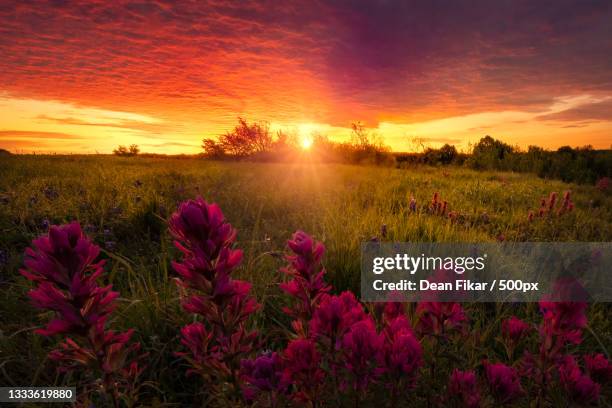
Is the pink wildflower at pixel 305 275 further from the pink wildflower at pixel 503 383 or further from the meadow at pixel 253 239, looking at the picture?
the pink wildflower at pixel 503 383

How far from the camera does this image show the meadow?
2254 millimetres

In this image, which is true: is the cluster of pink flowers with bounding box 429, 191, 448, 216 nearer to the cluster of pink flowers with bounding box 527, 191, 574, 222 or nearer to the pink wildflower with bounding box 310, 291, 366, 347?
the cluster of pink flowers with bounding box 527, 191, 574, 222

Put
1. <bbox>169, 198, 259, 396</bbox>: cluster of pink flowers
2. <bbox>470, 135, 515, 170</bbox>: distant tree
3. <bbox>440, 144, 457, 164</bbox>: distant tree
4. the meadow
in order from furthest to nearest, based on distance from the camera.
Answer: <bbox>440, 144, 457, 164</bbox>: distant tree
<bbox>470, 135, 515, 170</bbox>: distant tree
the meadow
<bbox>169, 198, 259, 396</bbox>: cluster of pink flowers

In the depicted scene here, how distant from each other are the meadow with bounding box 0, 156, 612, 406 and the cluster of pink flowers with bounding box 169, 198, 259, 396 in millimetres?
429

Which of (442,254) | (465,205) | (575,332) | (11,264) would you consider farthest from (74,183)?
(575,332)

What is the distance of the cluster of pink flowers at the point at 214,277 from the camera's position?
1.08m

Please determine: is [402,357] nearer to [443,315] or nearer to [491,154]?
[443,315]

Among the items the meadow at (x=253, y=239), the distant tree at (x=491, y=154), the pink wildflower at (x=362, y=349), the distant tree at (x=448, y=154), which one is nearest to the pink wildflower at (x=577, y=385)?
the meadow at (x=253, y=239)

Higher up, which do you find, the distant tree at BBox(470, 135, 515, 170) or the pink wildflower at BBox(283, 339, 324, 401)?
the distant tree at BBox(470, 135, 515, 170)

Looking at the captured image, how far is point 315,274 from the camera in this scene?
4.36 ft

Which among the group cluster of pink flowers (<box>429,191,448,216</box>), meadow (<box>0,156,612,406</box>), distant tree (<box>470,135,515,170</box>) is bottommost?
meadow (<box>0,156,612,406</box>)

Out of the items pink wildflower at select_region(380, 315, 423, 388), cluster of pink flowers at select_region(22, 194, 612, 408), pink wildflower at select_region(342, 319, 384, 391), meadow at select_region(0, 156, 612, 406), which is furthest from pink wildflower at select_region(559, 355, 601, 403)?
pink wildflower at select_region(342, 319, 384, 391)

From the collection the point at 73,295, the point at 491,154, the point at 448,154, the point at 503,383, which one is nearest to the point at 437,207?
the point at 503,383

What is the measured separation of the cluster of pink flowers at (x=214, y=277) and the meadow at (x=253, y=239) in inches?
16.9
